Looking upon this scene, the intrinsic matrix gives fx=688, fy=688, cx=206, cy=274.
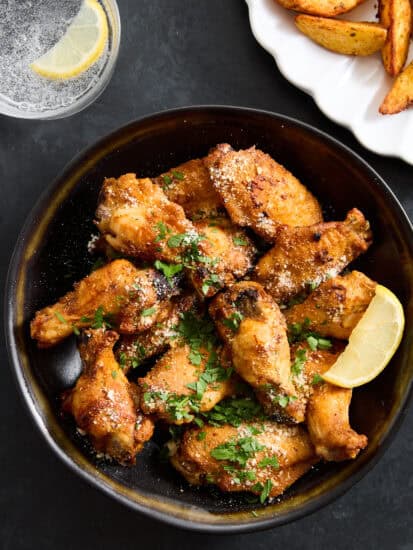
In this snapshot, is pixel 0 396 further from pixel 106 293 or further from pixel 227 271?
pixel 227 271

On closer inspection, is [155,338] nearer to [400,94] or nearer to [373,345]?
[373,345]

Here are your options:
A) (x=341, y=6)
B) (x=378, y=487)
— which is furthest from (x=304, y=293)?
(x=341, y=6)

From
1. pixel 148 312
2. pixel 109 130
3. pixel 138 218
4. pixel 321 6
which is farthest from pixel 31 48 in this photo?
pixel 148 312

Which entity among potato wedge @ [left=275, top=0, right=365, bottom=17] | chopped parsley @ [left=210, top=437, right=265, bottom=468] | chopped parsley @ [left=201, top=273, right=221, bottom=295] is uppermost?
potato wedge @ [left=275, top=0, right=365, bottom=17]

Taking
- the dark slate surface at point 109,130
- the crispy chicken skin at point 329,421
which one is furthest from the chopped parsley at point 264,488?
the dark slate surface at point 109,130

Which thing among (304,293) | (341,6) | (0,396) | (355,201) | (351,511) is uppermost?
(341,6)

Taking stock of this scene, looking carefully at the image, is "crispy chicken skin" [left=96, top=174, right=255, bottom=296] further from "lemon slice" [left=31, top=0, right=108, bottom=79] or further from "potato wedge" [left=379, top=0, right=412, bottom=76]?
"potato wedge" [left=379, top=0, right=412, bottom=76]

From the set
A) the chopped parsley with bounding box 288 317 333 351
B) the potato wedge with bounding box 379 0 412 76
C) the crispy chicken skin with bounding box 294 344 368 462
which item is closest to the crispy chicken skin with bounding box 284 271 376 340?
the chopped parsley with bounding box 288 317 333 351
